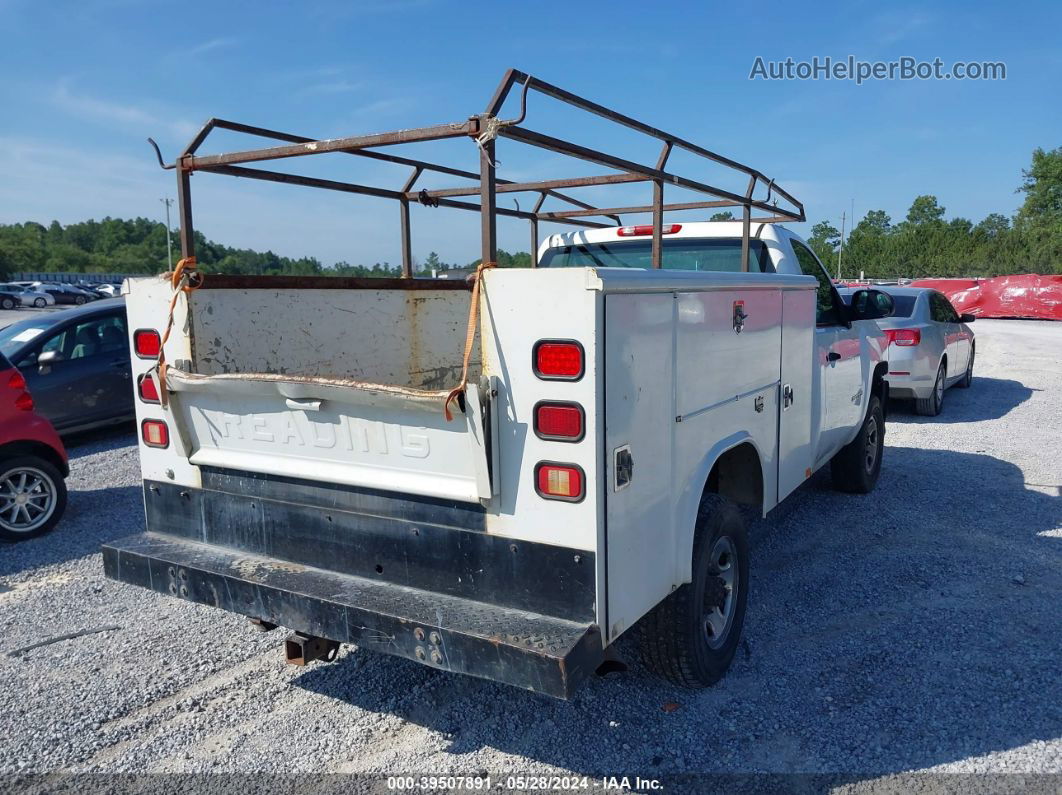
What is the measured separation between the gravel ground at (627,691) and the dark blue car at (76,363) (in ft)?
10.8

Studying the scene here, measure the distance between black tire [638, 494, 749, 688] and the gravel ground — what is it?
0.18m

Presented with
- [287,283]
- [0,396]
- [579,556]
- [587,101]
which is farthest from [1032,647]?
[0,396]

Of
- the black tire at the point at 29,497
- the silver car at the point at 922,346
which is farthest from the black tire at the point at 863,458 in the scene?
the black tire at the point at 29,497

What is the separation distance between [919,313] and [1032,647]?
308 inches

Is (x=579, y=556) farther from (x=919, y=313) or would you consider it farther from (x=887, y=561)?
(x=919, y=313)

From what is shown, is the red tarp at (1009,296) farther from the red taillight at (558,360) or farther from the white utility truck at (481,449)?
the red taillight at (558,360)

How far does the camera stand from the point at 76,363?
28.6 feet

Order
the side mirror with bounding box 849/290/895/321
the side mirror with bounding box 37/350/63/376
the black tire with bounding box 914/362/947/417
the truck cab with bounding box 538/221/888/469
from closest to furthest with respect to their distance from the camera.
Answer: the truck cab with bounding box 538/221/888/469, the side mirror with bounding box 849/290/895/321, the side mirror with bounding box 37/350/63/376, the black tire with bounding box 914/362/947/417

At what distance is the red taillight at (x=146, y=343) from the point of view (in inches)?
137

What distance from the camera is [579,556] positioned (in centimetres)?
265

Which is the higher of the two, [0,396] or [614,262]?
[614,262]

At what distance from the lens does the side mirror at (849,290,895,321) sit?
5766mm

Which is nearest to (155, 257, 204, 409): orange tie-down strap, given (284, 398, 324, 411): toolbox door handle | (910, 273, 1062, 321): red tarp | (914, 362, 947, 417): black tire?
(284, 398, 324, 411): toolbox door handle

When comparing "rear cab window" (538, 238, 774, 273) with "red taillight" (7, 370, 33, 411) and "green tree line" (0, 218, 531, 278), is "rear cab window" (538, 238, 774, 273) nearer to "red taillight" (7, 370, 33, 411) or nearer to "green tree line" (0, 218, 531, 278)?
"red taillight" (7, 370, 33, 411)
